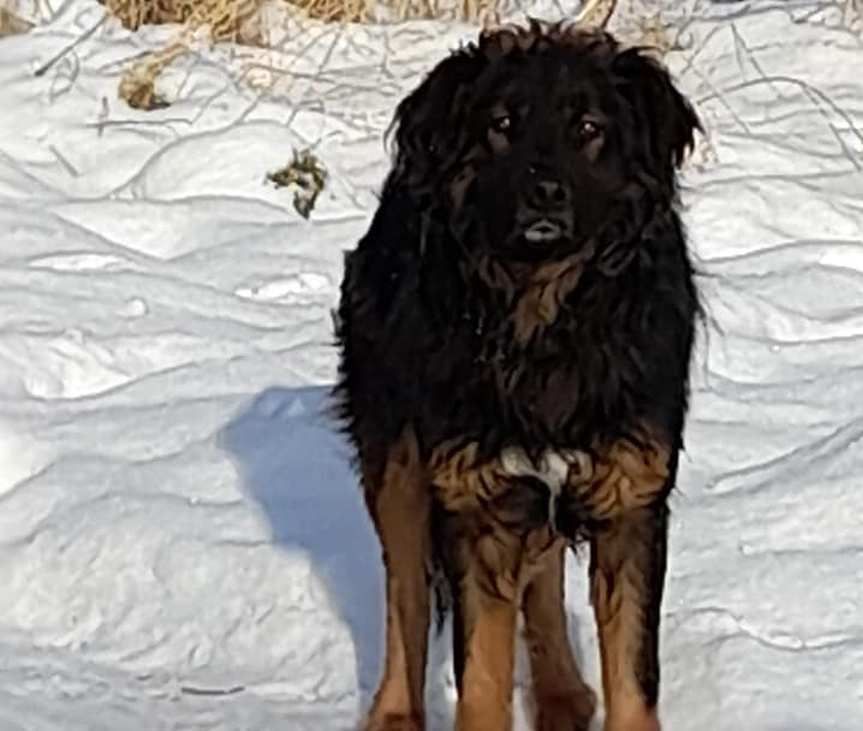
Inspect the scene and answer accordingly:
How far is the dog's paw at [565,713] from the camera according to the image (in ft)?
17.2

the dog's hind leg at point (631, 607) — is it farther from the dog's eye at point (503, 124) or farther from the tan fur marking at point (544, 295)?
the dog's eye at point (503, 124)

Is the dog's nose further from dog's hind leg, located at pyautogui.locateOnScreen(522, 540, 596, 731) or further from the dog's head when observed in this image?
dog's hind leg, located at pyautogui.locateOnScreen(522, 540, 596, 731)

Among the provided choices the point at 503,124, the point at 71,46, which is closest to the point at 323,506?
the point at 503,124

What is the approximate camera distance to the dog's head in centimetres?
455

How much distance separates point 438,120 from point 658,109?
450 mm

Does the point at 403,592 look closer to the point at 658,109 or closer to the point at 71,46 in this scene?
the point at 658,109

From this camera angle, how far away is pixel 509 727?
4988mm

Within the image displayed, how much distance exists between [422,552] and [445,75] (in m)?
1.12

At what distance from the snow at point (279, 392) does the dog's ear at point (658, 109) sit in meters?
1.25

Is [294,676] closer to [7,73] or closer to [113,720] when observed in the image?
[113,720]

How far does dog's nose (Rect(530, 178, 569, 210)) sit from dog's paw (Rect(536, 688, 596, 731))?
1311 millimetres

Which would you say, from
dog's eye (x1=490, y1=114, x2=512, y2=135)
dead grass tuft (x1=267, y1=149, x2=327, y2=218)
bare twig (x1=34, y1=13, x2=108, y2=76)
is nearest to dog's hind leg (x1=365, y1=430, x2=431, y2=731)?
dog's eye (x1=490, y1=114, x2=512, y2=135)

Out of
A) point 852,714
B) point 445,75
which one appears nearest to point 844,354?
point 852,714

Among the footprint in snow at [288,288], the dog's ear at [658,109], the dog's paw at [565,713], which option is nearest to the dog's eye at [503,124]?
the dog's ear at [658,109]
